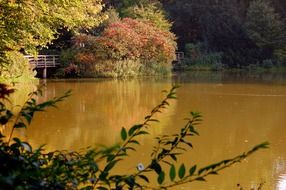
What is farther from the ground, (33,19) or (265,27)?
(265,27)

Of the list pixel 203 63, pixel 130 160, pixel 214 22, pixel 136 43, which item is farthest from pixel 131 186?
pixel 214 22

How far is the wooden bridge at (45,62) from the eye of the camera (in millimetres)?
25766

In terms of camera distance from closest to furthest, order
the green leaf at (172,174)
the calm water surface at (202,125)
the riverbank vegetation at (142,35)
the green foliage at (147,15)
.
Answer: the green leaf at (172,174), the calm water surface at (202,125), the riverbank vegetation at (142,35), the green foliage at (147,15)

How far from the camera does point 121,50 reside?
25.4 metres

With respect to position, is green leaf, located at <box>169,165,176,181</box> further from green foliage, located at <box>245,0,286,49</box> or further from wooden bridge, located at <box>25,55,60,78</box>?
green foliage, located at <box>245,0,286,49</box>

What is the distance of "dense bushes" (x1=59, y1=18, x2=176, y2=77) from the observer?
25.3 metres

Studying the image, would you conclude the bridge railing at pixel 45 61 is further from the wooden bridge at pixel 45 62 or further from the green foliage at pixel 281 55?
the green foliage at pixel 281 55

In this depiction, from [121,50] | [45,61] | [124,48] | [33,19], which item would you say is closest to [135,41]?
[124,48]

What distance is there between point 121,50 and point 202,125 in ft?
48.3

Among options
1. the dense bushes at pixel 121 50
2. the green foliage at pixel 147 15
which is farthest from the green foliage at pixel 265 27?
the dense bushes at pixel 121 50

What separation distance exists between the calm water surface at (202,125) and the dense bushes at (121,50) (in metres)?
5.22

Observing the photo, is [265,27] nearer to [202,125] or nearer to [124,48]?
[124,48]

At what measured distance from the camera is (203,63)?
35.2 m

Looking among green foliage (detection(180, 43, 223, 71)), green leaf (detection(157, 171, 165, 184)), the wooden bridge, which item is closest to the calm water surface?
green leaf (detection(157, 171, 165, 184))
